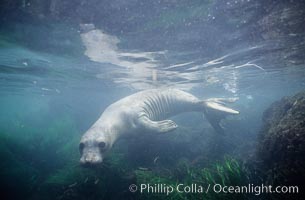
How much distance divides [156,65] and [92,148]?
8.37 metres

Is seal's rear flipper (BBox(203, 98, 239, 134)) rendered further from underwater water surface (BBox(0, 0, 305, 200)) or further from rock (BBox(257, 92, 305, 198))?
rock (BBox(257, 92, 305, 198))

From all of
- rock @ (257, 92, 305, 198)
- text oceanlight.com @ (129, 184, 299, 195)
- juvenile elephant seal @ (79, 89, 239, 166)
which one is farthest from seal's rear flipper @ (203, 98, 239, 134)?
text oceanlight.com @ (129, 184, 299, 195)

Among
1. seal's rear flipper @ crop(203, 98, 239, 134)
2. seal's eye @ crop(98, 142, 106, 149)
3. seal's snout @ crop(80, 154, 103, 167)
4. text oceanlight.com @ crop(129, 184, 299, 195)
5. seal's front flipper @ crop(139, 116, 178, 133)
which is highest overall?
seal's rear flipper @ crop(203, 98, 239, 134)

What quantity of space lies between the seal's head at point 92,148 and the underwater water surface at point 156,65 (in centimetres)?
91

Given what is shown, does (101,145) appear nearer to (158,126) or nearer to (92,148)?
(92,148)

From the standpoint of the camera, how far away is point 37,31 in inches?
380

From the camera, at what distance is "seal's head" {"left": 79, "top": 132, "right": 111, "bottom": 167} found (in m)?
6.57

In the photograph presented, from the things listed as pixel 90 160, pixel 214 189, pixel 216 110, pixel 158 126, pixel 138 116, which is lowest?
pixel 214 189

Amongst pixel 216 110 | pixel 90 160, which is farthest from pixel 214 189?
pixel 216 110

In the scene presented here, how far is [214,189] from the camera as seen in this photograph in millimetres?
5617

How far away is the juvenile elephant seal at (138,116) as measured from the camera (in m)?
7.40

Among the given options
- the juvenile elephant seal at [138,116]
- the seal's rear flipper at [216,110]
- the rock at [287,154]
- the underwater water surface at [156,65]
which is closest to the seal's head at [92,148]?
the juvenile elephant seal at [138,116]

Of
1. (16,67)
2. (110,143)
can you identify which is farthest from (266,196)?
(16,67)

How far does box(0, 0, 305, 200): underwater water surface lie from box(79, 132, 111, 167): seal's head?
0.91 m
